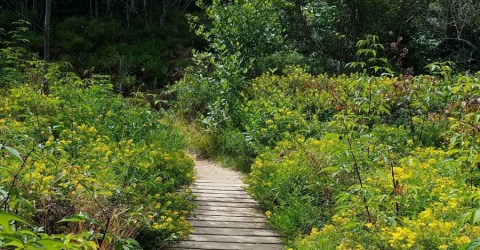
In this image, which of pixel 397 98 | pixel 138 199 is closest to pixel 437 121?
pixel 397 98

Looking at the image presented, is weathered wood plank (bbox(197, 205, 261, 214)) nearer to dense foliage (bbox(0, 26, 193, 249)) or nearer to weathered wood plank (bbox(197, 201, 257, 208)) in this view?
weathered wood plank (bbox(197, 201, 257, 208))

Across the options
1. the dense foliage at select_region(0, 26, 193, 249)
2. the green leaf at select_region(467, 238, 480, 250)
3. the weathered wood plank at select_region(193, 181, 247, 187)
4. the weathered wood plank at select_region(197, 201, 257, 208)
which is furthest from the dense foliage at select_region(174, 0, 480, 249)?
the dense foliage at select_region(0, 26, 193, 249)

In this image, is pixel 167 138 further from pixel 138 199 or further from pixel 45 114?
pixel 138 199

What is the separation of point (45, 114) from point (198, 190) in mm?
2008

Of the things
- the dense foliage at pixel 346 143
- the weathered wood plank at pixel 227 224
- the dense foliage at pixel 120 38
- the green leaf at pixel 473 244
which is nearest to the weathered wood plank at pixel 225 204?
the dense foliage at pixel 346 143

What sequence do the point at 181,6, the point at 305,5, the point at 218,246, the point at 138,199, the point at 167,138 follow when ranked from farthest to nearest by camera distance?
the point at 181,6 < the point at 305,5 < the point at 167,138 < the point at 218,246 < the point at 138,199

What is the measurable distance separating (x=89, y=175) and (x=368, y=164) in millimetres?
2561

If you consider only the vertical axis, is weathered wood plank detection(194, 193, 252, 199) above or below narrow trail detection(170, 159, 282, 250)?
below

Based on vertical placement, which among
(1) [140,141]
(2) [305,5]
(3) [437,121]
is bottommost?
(1) [140,141]

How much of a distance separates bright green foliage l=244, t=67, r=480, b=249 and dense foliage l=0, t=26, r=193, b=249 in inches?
44.1

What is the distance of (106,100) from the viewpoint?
7.11m

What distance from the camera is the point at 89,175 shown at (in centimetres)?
418

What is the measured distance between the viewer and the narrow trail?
4770 millimetres

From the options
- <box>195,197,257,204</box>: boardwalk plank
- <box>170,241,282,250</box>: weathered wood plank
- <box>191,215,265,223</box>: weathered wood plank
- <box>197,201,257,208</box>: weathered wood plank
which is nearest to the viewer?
<box>170,241,282,250</box>: weathered wood plank
